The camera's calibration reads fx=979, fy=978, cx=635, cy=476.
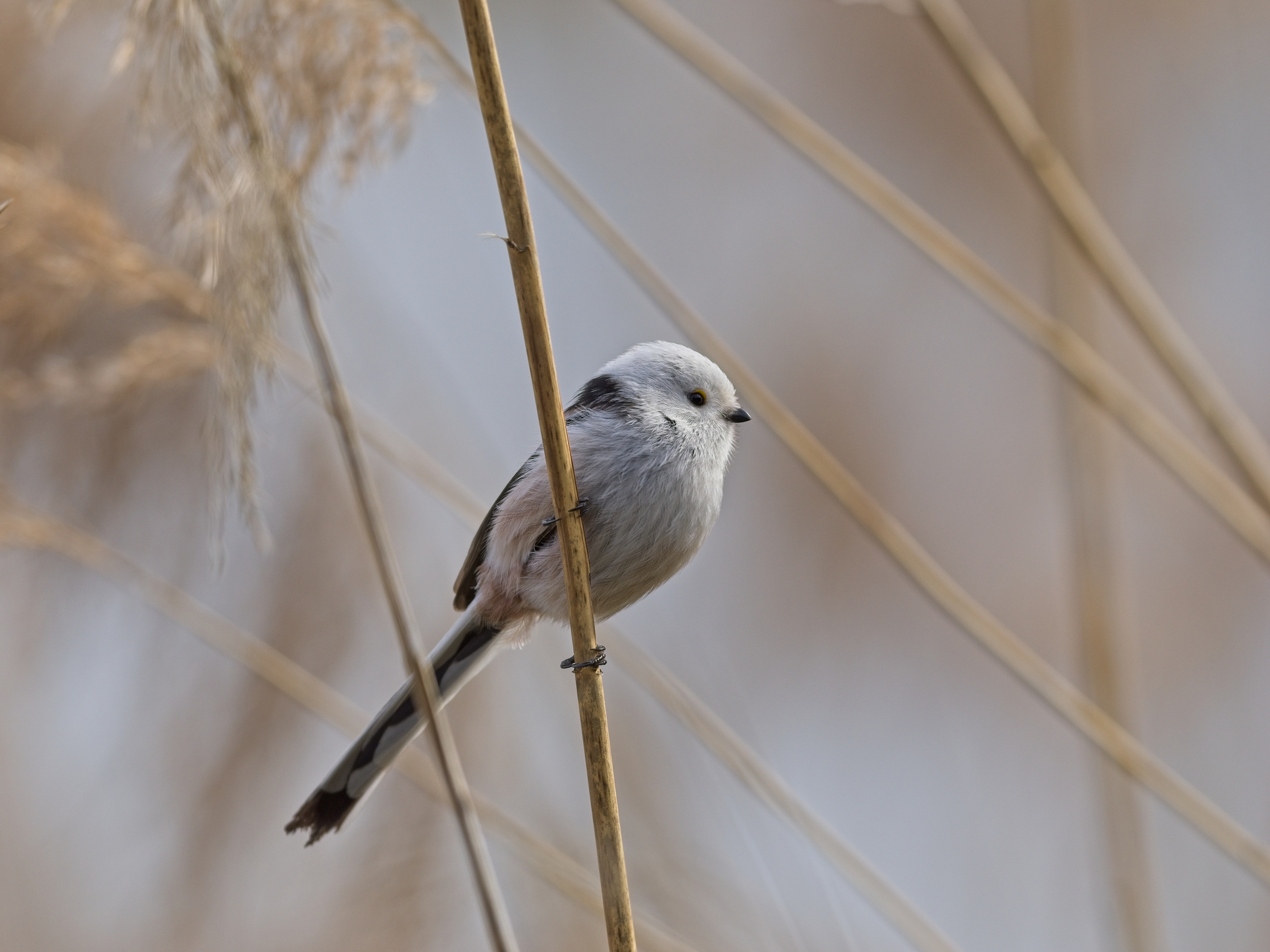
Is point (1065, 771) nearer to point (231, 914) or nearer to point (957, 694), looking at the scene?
point (957, 694)

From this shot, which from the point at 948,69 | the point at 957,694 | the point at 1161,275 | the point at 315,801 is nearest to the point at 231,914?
the point at 315,801

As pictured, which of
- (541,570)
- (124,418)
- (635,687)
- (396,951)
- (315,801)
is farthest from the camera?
(124,418)

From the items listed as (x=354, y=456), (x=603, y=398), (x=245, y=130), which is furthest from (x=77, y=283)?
(x=603, y=398)

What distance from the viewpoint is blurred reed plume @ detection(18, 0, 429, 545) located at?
4.99 ft

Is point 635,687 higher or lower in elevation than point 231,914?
lower

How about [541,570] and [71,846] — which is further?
[71,846]

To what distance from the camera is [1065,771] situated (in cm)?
259

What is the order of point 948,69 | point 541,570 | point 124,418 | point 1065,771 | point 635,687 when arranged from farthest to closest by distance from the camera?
point 948,69 → point 124,418 → point 1065,771 → point 635,687 → point 541,570

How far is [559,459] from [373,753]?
86 cm

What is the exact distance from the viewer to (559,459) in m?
1.26

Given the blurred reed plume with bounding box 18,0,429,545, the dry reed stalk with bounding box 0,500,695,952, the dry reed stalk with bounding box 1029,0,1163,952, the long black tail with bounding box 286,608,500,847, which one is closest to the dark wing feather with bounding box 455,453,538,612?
the long black tail with bounding box 286,608,500,847

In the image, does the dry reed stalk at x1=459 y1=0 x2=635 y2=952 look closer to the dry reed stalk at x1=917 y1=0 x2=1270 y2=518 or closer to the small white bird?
the small white bird

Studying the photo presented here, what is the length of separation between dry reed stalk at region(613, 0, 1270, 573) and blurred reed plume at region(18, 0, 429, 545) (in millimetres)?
473

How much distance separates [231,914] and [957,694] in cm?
218
